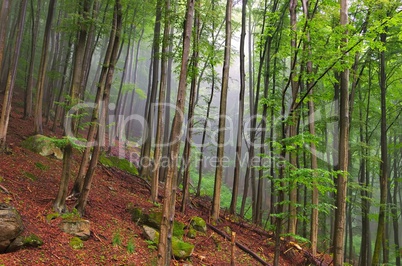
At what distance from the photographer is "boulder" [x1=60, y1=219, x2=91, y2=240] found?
5.92 m

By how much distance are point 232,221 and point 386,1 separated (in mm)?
8704

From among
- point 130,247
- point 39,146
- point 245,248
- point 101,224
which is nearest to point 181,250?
point 130,247

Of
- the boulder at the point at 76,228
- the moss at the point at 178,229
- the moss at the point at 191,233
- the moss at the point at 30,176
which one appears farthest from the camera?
the moss at the point at 191,233

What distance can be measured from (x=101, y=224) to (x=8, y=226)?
2.56m

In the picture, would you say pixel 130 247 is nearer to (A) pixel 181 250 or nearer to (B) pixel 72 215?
(A) pixel 181 250

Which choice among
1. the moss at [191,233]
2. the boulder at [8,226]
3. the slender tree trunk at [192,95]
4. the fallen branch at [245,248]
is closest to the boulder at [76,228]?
the boulder at [8,226]

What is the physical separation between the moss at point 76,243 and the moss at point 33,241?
62 cm

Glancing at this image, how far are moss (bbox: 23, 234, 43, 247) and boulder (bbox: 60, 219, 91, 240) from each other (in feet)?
2.53

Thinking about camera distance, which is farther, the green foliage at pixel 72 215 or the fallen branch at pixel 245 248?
the fallen branch at pixel 245 248

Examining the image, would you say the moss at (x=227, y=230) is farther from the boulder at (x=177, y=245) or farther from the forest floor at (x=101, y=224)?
the boulder at (x=177, y=245)

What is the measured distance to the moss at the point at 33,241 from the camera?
194 inches

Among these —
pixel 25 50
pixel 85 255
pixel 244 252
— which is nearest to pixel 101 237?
pixel 85 255

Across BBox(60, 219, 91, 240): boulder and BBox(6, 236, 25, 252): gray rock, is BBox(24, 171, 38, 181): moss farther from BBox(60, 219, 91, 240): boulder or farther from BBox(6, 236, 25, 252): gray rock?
BBox(6, 236, 25, 252): gray rock

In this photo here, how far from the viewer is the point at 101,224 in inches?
274
